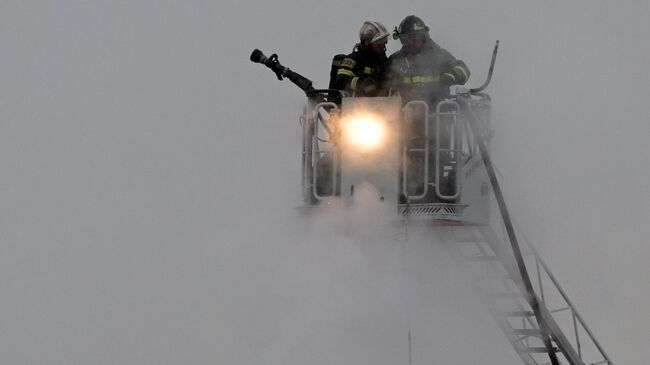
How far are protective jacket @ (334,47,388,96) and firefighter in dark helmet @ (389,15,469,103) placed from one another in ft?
0.35

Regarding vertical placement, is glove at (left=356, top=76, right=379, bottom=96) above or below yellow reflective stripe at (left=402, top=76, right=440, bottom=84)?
below

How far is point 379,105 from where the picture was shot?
746cm

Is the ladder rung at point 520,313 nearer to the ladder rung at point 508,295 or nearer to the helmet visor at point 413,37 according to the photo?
the ladder rung at point 508,295

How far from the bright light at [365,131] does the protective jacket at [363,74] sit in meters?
0.62

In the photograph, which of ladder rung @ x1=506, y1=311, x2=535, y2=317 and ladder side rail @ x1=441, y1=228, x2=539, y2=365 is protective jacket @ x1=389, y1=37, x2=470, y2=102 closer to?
ladder side rail @ x1=441, y1=228, x2=539, y2=365

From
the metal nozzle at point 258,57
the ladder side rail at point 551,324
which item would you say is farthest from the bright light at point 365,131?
the ladder side rail at point 551,324

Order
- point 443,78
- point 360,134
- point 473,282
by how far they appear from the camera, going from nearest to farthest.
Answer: point 360,134 < point 443,78 < point 473,282

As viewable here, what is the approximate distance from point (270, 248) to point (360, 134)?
Result: 5.79 ft

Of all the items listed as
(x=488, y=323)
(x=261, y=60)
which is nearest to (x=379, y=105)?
(x=261, y=60)

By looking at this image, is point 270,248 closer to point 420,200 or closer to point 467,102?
point 420,200

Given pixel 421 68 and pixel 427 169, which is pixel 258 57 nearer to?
pixel 421 68

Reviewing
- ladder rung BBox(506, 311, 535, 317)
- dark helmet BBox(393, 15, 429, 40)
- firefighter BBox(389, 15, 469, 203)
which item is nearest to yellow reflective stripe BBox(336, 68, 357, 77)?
firefighter BBox(389, 15, 469, 203)

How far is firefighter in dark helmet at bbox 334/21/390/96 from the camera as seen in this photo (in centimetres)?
807

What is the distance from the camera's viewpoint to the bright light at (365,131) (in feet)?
24.3
